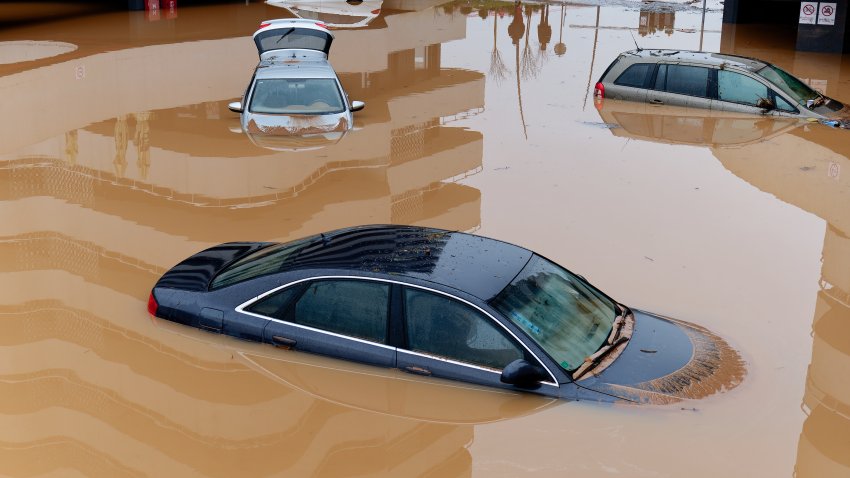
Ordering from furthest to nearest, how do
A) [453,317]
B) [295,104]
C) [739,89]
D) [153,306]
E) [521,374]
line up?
[739,89] → [295,104] → [153,306] → [453,317] → [521,374]

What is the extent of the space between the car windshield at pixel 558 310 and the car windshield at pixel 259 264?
2.08m

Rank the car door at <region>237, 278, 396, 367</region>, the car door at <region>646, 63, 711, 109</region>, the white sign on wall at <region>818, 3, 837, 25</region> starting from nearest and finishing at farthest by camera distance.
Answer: the car door at <region>237, 278, 396, 367</region> < the car door at <region>646, 63, 711, 109</region> < the white sign on wall at <region>818, 3, 837, 25</region>

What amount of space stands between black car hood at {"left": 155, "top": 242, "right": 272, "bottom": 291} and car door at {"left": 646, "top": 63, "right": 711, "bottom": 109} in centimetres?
1316

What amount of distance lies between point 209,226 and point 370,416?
6342mm

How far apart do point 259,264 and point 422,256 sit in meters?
1.62

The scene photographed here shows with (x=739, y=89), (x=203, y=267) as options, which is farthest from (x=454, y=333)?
(x=739, y=89)

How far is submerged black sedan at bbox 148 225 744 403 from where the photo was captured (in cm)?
845

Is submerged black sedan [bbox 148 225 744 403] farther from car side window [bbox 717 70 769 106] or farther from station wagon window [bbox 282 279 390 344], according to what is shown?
car side window [bbox 717 70 769 106]

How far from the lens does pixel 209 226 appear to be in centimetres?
1425

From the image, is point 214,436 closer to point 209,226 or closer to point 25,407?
point 25,407

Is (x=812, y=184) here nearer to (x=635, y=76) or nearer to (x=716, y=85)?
(x=716, y=85)

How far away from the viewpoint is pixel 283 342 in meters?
9.13

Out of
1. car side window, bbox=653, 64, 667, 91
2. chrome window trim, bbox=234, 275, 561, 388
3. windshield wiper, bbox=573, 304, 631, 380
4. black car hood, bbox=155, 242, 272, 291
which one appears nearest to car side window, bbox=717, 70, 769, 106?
car side window, bbox=653, 64, 667, 91

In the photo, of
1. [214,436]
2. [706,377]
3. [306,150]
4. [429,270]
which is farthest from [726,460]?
[306,150]
